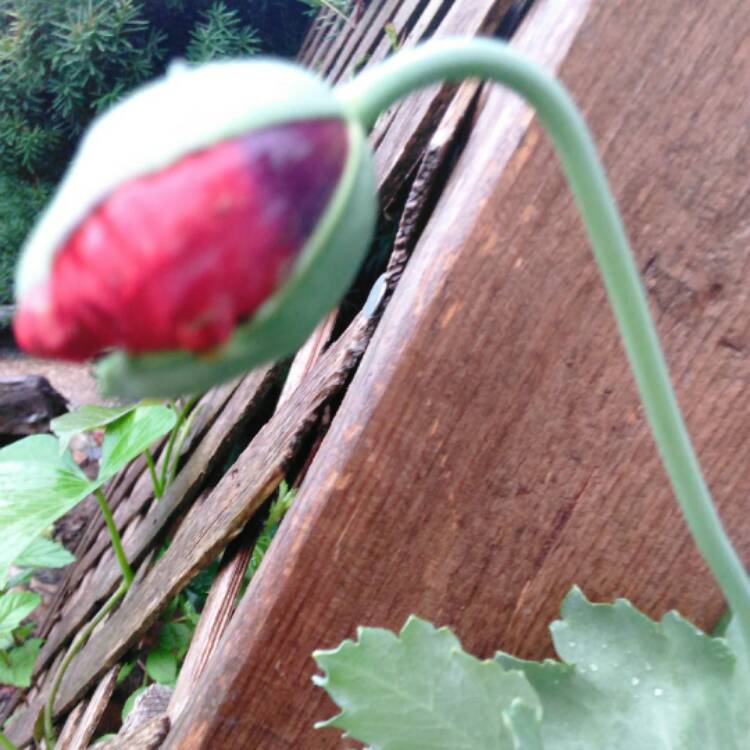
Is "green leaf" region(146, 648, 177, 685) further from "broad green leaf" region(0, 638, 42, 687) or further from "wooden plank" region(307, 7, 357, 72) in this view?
"wooden plank" region(307, 7, 357, 72)

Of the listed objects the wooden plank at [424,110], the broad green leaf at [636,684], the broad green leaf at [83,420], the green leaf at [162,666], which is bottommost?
the green leaf at [162,666]

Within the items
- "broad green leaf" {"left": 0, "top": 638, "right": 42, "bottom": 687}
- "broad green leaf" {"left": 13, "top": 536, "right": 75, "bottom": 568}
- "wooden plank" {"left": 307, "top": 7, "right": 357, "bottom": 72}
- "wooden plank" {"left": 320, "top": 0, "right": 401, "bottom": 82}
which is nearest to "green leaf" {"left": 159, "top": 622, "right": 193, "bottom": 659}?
"broad green leaf" {"left": 13, "top": 536, "right": 75, "bottom": 568}

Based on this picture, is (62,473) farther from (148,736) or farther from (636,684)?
(636,684)

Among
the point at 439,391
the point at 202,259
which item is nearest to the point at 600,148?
the point at 439,391

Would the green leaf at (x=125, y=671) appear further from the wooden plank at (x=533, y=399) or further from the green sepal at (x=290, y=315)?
the green sepal at (x=290, y=315)

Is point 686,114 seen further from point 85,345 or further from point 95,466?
point 95,466

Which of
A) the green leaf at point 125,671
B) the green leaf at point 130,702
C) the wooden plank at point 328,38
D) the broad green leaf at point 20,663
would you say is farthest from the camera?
the wooden plank at point 328,38

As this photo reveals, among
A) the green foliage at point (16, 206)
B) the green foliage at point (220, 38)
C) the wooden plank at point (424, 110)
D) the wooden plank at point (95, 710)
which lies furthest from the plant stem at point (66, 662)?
the green foliage at point (16, 206)

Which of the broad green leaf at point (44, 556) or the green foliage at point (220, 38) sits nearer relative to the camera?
the broad green leaf at point (44, 556)
